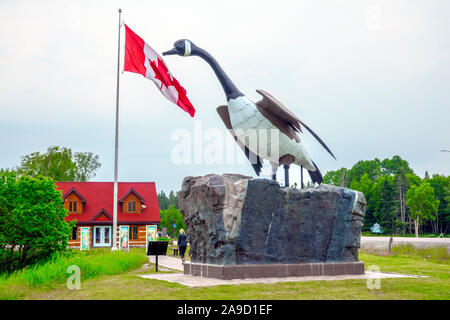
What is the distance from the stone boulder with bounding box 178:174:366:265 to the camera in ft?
35.2

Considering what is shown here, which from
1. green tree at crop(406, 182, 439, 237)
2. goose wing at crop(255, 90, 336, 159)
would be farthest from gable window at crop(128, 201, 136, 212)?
green tree at crop(406, 182, 439, 237)

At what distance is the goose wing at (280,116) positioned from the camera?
39.0 ft

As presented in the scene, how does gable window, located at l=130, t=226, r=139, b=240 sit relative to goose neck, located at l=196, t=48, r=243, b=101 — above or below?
below

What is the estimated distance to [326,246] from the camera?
11773mm

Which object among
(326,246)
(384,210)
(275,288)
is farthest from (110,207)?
(384,210)

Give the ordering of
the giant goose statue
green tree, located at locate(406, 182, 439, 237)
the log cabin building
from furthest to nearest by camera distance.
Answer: green tree, located at locate(406, 182, 439, 237)
the log cabin building
the giant goose statue

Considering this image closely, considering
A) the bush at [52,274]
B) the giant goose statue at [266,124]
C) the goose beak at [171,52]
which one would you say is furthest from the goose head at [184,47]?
the bush at [52,274]

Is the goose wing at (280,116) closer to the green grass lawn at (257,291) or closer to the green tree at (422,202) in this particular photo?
the green grass lawn at (257,291)

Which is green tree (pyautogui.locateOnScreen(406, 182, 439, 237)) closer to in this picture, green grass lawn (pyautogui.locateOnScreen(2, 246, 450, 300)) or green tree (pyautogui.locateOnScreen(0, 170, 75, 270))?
green tree (pyautogui.locateOnScreen(0, 170, 75, 270))

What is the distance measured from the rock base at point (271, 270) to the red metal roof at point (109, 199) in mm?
20938

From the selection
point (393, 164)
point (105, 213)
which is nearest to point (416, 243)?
point (105, 213)

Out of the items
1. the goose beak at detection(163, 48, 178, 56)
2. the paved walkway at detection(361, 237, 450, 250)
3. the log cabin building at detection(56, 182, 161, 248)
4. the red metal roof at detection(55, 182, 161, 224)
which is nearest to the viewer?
the goose beak at detection(163, 48, 178, 56)

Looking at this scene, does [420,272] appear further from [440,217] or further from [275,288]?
[440,217]

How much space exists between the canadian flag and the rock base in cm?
678
